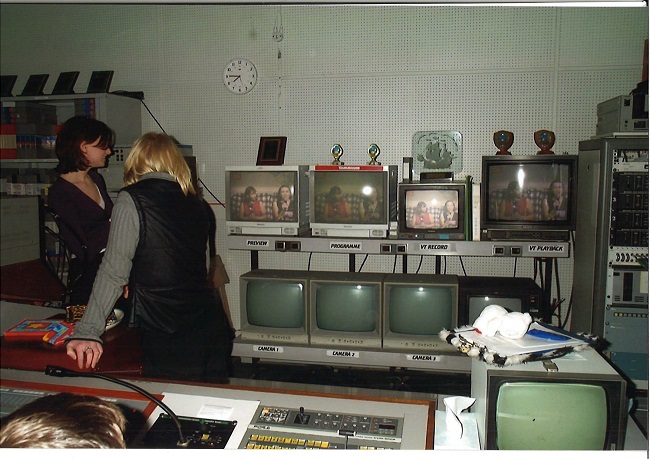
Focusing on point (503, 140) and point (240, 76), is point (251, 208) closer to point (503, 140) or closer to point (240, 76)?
point (240, 76)

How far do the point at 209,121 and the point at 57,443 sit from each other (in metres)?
2.39

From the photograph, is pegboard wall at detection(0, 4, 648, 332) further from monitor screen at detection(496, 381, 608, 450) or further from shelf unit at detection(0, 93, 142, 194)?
monitor screen at detection(496, 381, 608, 450)

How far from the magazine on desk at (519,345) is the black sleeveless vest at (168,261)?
0.93 m

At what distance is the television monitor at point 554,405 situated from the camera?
3.53ft

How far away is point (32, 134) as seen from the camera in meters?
2.48

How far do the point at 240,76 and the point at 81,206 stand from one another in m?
1.49

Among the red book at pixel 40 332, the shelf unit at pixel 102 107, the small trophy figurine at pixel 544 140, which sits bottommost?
the red book at pixel 40 332

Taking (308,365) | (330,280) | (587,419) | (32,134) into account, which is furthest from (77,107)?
(587,419)

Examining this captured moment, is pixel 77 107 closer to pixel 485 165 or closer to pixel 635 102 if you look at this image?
pixel 485 165

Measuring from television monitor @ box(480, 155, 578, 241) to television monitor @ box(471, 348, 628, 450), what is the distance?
167 centimetres

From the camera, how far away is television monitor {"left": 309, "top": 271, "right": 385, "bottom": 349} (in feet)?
9.17

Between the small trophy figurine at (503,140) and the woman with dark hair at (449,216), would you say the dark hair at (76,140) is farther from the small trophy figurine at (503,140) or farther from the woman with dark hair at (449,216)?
the small trophy figurine at (503,140)

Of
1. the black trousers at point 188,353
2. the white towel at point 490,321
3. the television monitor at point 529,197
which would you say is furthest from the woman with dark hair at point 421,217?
the white towel at point 490,321

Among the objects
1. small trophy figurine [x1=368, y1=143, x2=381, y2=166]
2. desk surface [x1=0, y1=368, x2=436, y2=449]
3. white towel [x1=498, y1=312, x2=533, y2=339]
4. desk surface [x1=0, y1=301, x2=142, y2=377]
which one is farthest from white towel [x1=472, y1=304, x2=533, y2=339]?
small trophy figurine [x1=368, y1=143, x2=381, y2=166]
